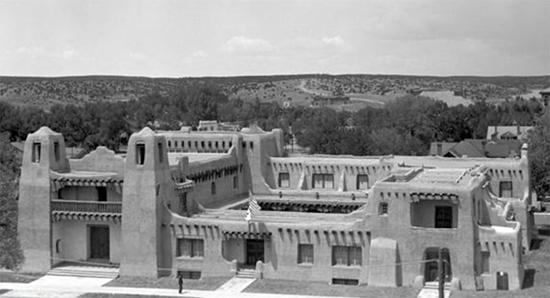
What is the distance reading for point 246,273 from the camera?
5825 cm

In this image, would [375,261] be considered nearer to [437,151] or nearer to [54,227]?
[54,227]

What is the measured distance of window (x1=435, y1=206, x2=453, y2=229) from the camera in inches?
2208

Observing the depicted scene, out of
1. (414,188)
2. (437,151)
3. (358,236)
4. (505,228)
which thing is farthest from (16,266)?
(437,151)

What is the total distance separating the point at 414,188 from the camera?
55.7m

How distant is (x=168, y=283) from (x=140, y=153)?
876 centimetres

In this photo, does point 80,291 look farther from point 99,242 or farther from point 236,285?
point 236,285

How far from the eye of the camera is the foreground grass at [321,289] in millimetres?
53406

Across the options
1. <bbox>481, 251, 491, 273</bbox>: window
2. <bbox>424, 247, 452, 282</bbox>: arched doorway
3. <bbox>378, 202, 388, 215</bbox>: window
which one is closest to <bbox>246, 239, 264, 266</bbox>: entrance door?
<bbox>378, 202, 388, 215</bbox>: window

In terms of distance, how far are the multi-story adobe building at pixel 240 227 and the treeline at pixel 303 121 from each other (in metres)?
46.0

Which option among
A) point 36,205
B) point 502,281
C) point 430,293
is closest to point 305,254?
point 430,293

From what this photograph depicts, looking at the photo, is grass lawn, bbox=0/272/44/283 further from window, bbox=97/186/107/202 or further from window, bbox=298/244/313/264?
window, bbox=298/244/313/264

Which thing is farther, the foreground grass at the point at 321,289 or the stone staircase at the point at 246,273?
the stone staircase at the point at 246,273

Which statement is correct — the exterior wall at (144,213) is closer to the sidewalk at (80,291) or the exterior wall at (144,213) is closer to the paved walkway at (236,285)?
the sidewalk at (80,291)

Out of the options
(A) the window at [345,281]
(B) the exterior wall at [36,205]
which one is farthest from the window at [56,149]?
(A) the window at [345,281]
